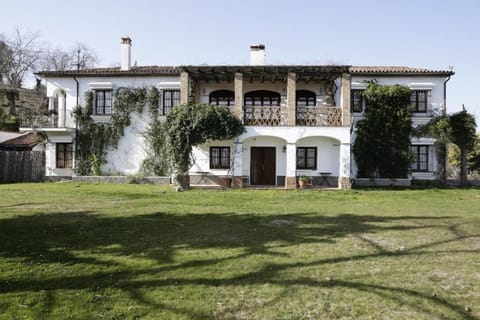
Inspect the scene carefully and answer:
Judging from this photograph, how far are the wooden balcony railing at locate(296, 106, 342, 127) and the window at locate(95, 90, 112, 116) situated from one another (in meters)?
11.1

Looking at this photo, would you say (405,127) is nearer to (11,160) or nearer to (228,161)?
(228,161)

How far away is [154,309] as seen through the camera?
387 cm

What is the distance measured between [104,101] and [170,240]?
1628 cm

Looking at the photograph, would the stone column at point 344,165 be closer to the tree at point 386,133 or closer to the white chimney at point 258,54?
the tree at point 386,133

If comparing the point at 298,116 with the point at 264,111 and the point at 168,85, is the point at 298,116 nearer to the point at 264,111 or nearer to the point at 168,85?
the point at 264,111

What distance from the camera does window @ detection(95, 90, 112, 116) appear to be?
20891mm

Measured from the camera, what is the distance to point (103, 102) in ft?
68.7

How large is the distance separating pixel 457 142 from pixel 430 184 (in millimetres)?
2706

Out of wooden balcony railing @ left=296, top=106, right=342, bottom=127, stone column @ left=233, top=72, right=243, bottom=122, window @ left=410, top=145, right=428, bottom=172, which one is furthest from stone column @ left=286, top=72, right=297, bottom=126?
window @ left=410, top=145, right=428, bottom=172

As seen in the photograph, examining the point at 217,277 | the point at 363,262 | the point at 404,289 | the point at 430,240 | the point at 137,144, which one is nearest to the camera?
the point at 404,289

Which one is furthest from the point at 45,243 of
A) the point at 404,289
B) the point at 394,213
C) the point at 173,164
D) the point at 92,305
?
the point at 173,164

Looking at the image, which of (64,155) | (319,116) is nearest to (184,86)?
(319,116)

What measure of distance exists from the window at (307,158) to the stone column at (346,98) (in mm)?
2513

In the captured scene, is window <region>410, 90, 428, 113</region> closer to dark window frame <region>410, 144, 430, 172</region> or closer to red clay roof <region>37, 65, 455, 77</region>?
red clay roof <region>37, 65, 455, 77</region>
